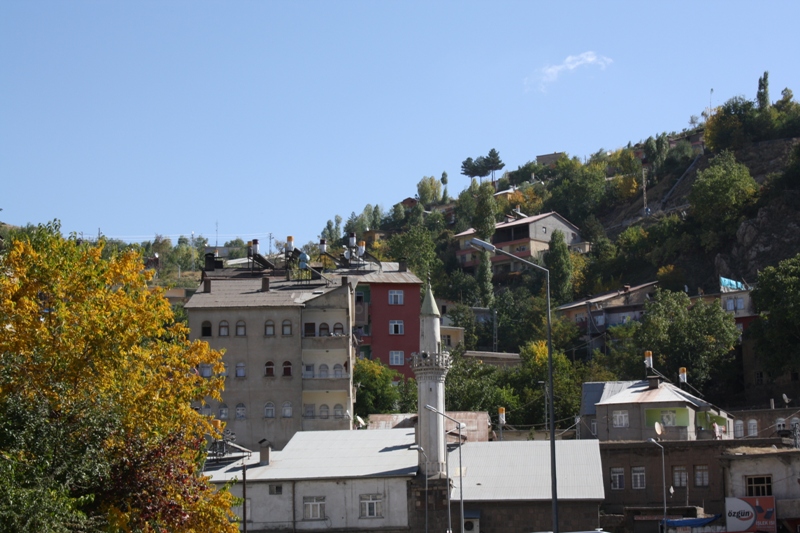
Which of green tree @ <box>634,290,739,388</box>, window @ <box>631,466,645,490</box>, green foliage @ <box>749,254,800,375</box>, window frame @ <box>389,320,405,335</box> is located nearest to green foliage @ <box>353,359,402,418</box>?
window frame @ <box>389,320,405,335</box>

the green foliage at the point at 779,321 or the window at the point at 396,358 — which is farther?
the window at the point at 396,358

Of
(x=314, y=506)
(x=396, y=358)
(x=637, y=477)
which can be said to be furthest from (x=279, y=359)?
(x=637, y=477)

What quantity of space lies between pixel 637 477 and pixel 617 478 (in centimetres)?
98

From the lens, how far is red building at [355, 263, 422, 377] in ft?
310

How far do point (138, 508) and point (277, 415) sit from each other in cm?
4381

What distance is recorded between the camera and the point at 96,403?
3281 centimetres

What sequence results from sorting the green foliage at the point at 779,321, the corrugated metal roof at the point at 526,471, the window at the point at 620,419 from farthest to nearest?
the green foliage at the point at 779,321
the window at the point at 620,419
the corrugated metal roof at the point at 526,471

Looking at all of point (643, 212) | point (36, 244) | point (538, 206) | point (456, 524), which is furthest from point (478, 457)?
point (538, 206)

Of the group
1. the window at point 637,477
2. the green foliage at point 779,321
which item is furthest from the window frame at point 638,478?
the green foliage at point 779,321

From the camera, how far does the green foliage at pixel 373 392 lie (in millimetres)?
→ 84500

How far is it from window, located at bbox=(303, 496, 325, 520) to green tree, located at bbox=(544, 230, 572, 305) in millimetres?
74276

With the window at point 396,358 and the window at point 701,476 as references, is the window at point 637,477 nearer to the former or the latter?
the window at point 701,476

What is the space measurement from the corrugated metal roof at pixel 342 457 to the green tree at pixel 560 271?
212 ft

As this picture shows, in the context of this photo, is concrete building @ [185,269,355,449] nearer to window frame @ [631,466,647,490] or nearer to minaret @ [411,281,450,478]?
minaret @ [411,281,450,478]
